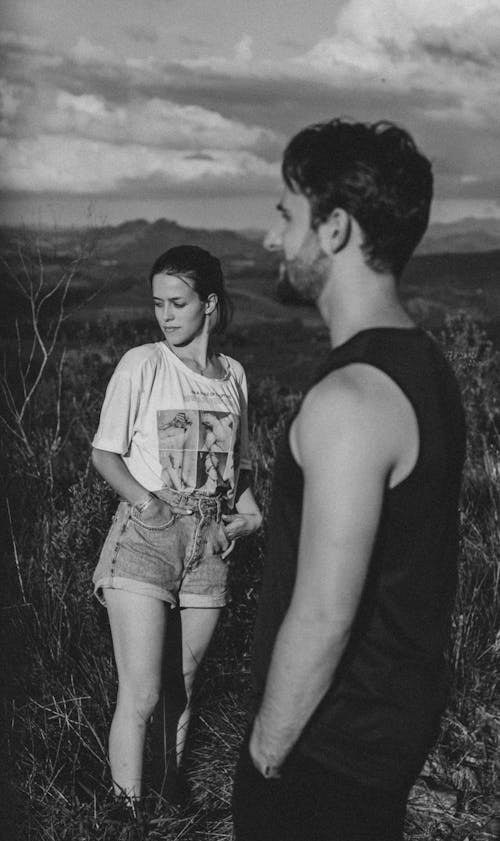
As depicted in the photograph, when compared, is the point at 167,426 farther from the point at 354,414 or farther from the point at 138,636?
the point at 354,414

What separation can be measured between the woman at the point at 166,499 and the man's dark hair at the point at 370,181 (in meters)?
1.26

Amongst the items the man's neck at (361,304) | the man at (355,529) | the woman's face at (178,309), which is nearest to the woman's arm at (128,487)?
the woman's face at (178,309)

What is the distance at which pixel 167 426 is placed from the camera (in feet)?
8.88

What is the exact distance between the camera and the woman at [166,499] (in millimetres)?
2621

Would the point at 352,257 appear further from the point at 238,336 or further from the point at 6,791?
the point at 238,336

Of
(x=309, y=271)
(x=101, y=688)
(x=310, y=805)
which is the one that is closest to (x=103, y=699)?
(x=101, y=688)

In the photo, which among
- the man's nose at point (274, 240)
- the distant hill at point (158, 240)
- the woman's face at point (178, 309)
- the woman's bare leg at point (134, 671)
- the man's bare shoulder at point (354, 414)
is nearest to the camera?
the man's bare shoulder at point (354, 414)

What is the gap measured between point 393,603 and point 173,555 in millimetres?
1276

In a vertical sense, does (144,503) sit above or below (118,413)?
below

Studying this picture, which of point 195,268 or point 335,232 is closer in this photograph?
Result: point 335,232

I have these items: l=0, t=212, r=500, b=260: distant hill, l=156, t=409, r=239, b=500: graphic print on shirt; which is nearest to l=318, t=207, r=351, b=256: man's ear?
l=156, t=409, r=239, b=500: graphic print on shirt

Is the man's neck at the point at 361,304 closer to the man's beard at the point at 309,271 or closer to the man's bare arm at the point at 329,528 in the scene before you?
the man's beard at the point at 309,271

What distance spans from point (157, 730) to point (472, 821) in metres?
0.96

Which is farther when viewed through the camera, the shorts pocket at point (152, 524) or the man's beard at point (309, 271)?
the shorts pocket at point (152, 524)
